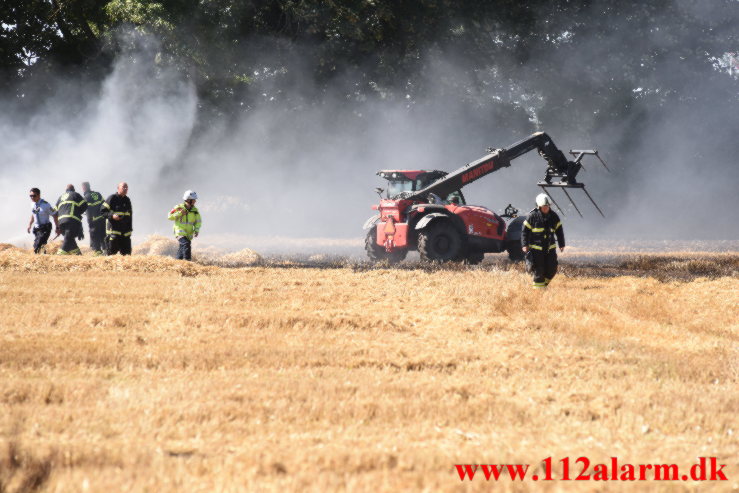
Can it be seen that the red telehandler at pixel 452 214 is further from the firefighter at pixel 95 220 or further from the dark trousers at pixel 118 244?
the firefighter at pixel 95 220

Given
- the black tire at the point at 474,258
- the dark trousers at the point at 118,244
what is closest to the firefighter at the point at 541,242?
the black tire at the point at 474,258

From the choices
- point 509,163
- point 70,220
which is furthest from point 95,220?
point 509,163

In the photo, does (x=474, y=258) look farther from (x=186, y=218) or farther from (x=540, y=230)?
(x=186, y=218)

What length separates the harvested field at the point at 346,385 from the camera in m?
4.04

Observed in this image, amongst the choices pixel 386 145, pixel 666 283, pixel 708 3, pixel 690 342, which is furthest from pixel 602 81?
pixel 690 342

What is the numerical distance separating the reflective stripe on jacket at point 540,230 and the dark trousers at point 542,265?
0.31 ft

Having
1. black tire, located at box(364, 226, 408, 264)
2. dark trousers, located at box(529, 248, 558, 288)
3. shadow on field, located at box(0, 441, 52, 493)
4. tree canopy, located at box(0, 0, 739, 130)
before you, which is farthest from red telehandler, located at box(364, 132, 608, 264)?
shadow on field, located at box(0, 441, 52, 493)

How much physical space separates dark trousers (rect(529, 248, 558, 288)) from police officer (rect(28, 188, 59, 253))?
34.8 ft

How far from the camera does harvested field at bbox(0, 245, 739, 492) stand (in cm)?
404

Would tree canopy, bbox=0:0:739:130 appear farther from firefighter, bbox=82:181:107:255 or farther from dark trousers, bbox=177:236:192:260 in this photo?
dark trousers, bbox=177:236:192:260

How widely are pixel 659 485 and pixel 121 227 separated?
506 inches

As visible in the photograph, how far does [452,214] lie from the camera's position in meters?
16.5

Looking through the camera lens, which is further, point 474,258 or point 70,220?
point 474,258

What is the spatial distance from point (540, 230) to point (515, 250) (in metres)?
5.63
